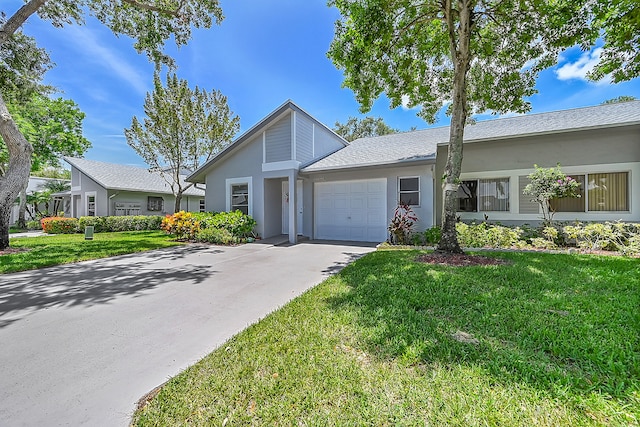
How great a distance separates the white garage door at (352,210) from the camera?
1102 centimetres

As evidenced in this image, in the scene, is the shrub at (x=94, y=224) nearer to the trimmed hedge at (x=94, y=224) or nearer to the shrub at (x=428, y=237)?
the trimmed hedge at (x=94, y=224)

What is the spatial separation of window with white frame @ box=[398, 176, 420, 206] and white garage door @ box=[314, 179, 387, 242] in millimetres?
618

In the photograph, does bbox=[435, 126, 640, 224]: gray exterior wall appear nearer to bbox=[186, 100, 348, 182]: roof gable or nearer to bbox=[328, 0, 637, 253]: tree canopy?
bbox=[328, 0, 637, 253]: tree canopy

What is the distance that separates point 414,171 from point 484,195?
9.54 ft

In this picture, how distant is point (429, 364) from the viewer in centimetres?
247

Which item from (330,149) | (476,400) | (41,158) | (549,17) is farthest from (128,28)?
(476,400)

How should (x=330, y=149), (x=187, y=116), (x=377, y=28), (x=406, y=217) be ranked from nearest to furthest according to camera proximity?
(x=377, y=28) → (x=406, y=217) → (x=330, y=149) → (x=187, y=116)

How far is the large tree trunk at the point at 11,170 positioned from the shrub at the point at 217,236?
19.6 ft

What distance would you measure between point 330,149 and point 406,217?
5.97m

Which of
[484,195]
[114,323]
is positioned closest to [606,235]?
[484,195]

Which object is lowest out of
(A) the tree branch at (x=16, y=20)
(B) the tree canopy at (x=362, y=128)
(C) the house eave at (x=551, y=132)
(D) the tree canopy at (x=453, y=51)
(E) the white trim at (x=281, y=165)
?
(E) the white trim at (x=281, y=165)

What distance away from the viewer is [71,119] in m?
19.2

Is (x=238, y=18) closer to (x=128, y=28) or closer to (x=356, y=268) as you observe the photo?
(x=128, y=28)

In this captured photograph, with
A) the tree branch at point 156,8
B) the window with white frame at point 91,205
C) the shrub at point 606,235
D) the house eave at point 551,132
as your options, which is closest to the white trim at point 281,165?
the house eave at point 551,132
